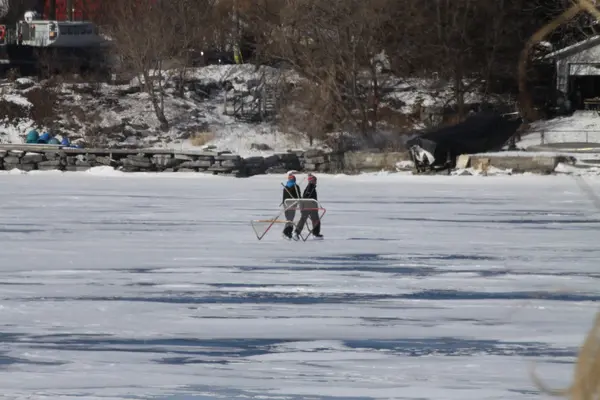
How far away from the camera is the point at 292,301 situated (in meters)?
11.0

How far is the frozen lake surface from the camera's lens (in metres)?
7.66

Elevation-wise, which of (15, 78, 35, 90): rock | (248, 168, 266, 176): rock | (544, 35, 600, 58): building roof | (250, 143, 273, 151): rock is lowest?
(248, 168, 266, 176): rock

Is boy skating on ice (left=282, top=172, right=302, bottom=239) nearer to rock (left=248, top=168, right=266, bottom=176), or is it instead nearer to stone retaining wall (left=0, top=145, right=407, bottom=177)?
stone retaining wall (left=0, top=145, right=407, bottom=177)

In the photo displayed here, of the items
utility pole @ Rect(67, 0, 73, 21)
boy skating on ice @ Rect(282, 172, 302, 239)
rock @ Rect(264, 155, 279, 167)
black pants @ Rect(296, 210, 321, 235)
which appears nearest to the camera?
black pants @ Rect(296, 210, 321, 235)

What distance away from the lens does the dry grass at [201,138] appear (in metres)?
40.9

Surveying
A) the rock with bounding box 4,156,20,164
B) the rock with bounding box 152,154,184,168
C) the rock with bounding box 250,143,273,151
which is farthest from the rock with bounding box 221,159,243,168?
the rock with bounding box 250,143,273,151

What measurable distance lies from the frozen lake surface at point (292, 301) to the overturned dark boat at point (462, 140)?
30.1ft

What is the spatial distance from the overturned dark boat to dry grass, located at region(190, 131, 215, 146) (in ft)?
31.0

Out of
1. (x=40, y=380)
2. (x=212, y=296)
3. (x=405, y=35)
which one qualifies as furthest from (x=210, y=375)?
(x=405, y=35)

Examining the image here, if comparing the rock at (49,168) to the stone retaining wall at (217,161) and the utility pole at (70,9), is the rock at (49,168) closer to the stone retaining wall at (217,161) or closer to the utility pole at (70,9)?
the stone retaining wall at (217,161)

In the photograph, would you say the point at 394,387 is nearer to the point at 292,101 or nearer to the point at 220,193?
the point at 220,193

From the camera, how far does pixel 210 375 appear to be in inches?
305

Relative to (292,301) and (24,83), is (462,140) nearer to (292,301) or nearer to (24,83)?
(24,83)

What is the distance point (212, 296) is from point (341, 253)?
4.07m
